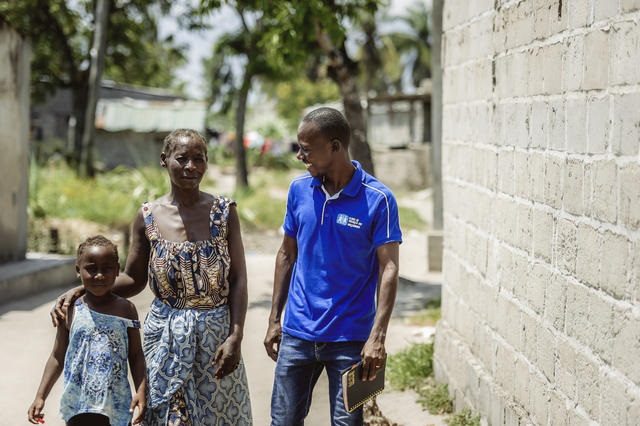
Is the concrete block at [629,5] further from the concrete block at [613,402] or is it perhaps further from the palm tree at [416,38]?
the palm tree at [416,38]

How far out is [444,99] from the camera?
6.10 m

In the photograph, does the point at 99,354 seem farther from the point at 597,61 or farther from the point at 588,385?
the point at 597,61

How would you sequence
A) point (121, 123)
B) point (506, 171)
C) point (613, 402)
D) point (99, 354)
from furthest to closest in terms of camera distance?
point (121, 123) → point (506, 171) → point (99, 354) → point (613, 402)

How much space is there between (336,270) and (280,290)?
37 centimetres

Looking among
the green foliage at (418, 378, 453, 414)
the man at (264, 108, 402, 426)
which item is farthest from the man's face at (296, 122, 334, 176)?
the green foliage at (418, 378, 453, 414)

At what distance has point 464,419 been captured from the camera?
5.21 m

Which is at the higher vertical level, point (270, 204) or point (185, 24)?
point (185, 24)

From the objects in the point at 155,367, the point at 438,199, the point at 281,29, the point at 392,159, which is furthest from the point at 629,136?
the point at 392,159

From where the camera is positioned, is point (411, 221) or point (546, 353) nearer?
point (546, 353)

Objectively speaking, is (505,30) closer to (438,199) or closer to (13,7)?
(438,199)

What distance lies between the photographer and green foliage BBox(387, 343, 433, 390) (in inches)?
246

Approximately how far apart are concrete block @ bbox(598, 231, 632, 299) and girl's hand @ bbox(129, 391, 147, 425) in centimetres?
176

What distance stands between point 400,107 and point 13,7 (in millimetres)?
11651

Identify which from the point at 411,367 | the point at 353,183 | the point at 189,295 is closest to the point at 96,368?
the point at 189,295
